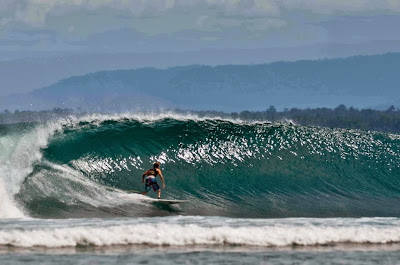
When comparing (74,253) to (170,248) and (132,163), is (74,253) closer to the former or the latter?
(170,248)

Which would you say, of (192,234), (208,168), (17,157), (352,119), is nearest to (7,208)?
(17,157)

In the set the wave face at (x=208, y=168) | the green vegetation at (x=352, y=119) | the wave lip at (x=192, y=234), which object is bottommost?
the wave lip at (x=192, y=234)

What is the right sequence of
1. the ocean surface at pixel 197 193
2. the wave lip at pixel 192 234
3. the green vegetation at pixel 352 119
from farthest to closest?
1. the green vegetation at pixel 352 119
2. the wave lip at pixel 192 234
3. the ocean surface at pixel 197 193

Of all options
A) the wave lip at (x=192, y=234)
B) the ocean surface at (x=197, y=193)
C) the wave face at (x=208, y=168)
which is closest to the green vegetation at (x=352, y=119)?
the wave face at (x=208, y=168)

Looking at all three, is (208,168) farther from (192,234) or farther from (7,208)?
(192,234)

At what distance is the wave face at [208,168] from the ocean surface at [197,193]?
0.05 metres

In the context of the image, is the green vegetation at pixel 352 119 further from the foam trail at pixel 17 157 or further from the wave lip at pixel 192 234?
the wave lip at pixel 192 234

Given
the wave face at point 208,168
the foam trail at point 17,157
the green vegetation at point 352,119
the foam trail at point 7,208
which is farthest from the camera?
the green vegetation at point 352,119

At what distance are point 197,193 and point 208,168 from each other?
1742 millimetres

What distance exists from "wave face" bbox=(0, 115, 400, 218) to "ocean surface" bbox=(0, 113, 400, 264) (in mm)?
48

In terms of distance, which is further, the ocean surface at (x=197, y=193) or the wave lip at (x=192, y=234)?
the wave lip at (x=192, y=234)

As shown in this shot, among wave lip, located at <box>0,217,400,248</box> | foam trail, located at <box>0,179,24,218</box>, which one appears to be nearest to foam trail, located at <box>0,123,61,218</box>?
foam trail, located at <box>0,179,24,218</box>

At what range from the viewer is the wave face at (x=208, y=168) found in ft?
69.0

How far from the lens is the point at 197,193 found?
23078 mm
